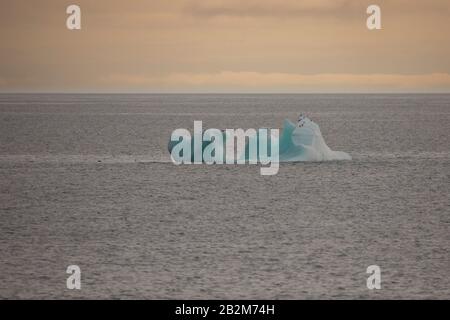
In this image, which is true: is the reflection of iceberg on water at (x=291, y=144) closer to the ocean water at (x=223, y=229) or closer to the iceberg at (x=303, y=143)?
the iceberg at (x=303, y=143)

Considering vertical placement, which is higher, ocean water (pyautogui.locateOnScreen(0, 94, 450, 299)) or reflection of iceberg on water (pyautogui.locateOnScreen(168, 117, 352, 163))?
reflection of iceberg on water (pyautogui.locateOnScreen(168, 117, 352, 163))

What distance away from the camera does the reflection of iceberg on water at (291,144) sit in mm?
30667

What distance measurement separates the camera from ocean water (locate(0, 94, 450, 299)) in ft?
45.2

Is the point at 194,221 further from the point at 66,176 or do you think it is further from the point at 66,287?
the point at 66,176

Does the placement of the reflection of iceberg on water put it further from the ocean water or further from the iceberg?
the ocean water

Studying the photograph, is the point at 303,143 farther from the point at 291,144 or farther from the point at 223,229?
the point at 223,229

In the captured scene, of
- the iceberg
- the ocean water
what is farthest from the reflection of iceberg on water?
the ocean water

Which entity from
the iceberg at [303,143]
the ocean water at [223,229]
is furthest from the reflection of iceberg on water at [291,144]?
the ocean water at [223,229]

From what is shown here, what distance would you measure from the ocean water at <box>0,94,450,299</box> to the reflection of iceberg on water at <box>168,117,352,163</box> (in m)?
0.69

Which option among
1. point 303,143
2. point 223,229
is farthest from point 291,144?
point 223,229

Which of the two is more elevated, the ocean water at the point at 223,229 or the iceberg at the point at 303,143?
the iceberg at the point at 303,143

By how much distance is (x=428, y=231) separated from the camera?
18578 mm

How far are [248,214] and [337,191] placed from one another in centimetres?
506

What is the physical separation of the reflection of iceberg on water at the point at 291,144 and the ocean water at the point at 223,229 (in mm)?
693
